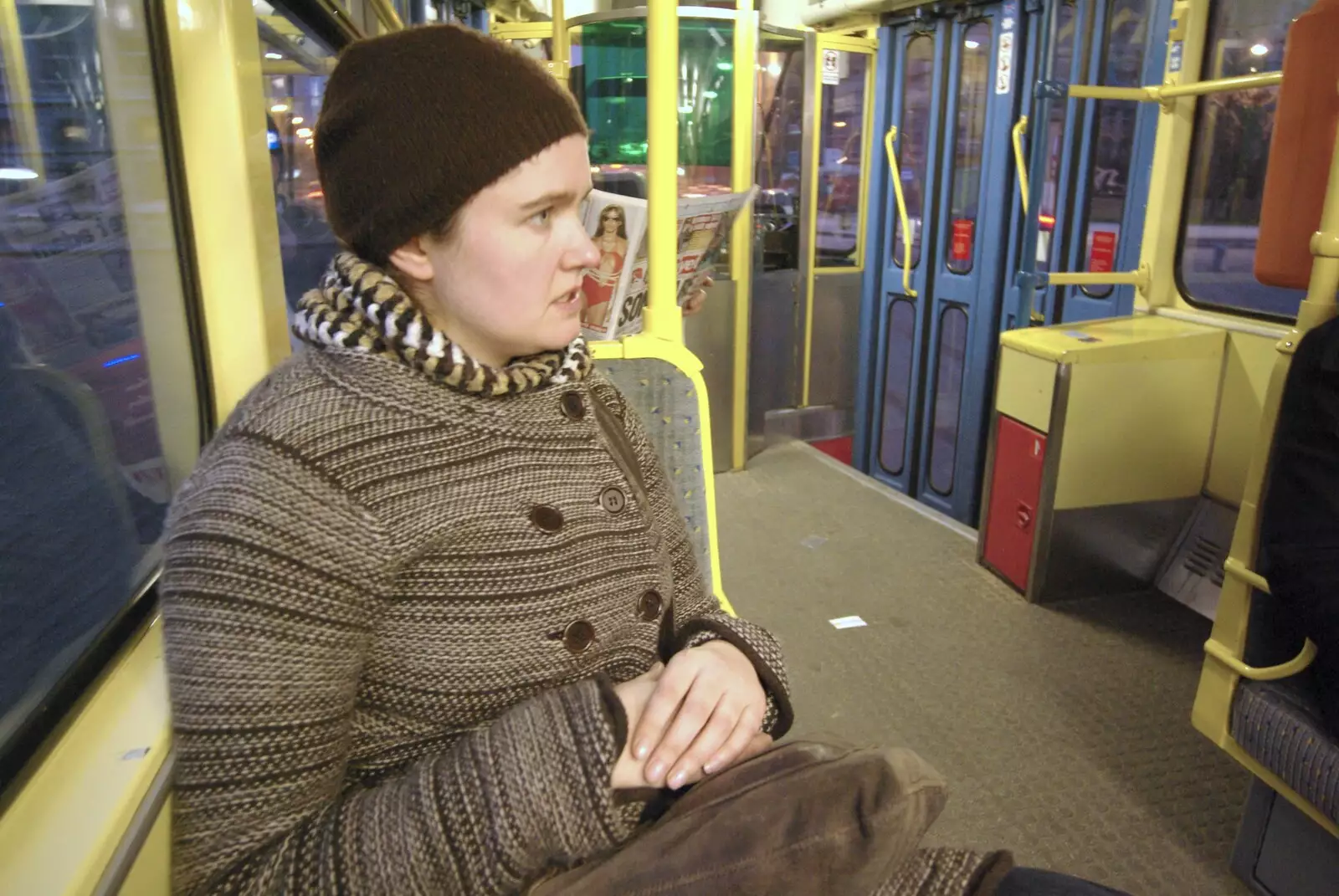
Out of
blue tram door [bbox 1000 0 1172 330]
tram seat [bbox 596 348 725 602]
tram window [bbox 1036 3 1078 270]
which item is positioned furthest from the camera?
tram window [bbox 1036 3 1078 270]

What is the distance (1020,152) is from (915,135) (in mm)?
954

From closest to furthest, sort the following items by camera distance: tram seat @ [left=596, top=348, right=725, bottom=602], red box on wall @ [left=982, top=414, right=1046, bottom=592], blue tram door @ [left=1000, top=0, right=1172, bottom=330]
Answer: tram seat @ [left=596, top=348, right=725, bottom=602] → red box on wall @ [left=982, top=414, right=1046, bottom=592] → blue tram door @ [left=1000, top=0, right=1172, bottom=330]

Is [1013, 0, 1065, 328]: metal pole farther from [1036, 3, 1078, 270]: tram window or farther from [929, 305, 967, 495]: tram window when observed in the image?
[929, 305, 967, 495]: tram window

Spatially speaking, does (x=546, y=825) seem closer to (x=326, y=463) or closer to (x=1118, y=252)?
A: (x=326, y=463)

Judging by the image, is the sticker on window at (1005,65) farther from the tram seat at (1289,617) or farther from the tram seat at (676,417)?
the tram seat at (676,417)

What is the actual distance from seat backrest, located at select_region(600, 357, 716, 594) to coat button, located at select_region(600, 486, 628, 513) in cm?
70

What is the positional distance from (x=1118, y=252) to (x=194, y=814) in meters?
3.67

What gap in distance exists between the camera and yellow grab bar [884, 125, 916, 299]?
14.7ft

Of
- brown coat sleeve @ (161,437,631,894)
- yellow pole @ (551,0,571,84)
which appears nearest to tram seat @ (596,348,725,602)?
brown coat sleeve @ (161,437,631,894)

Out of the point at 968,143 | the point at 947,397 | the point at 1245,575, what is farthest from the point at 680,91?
the point at 1245,575

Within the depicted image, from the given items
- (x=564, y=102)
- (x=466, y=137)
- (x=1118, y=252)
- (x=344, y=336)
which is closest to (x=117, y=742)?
(x=344, y=336)

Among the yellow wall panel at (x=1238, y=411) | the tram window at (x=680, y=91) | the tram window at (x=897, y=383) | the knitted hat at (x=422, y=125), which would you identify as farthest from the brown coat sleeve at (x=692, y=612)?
the tram window at (x=897, y=383)

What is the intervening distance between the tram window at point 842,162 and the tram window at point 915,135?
0.96ft

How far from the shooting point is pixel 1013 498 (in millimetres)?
3082
